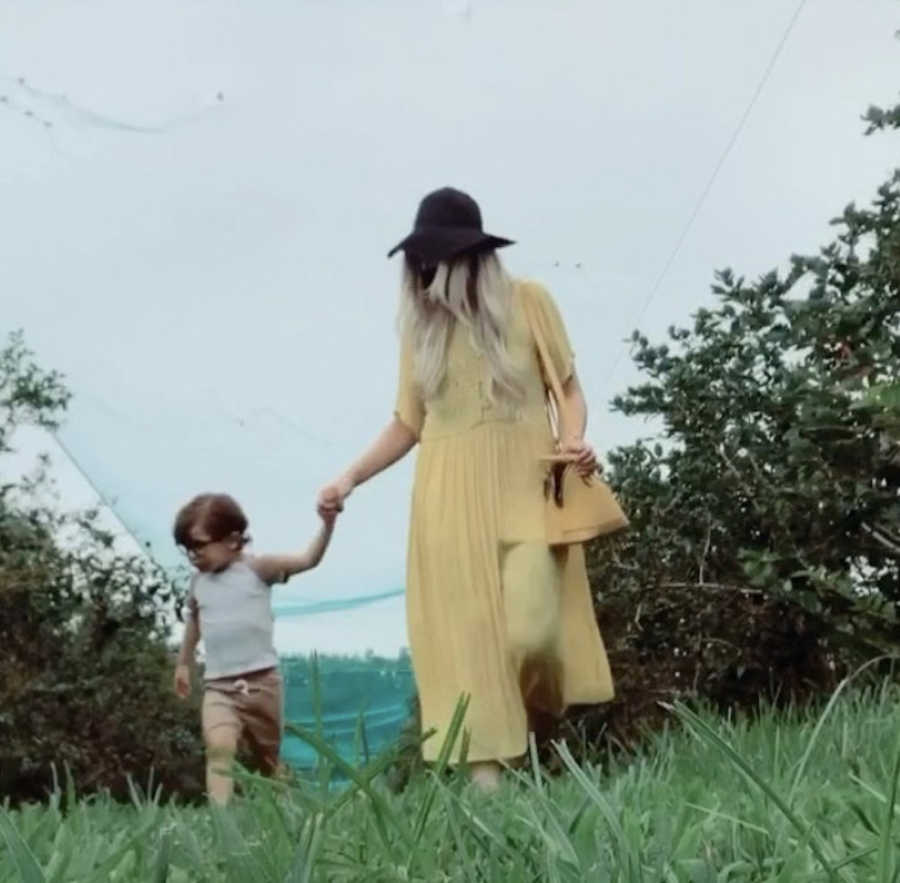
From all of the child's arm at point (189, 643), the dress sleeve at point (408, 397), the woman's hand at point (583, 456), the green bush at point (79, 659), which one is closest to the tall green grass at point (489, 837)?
the woman's hand at point (583, 456)

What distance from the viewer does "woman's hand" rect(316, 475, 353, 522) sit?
3254mm

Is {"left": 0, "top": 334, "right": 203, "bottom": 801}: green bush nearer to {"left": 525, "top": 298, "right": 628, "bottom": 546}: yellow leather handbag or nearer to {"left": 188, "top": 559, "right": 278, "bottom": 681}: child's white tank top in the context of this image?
{"left": 188, "top": 559, "right": 278, "bottom": 681}: child's white tank top

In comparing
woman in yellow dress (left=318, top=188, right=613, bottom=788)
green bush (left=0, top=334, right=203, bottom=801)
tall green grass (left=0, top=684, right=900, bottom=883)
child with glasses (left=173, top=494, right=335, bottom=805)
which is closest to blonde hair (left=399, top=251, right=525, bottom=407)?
woman in yellow dress (left=318, top=188, right=613, bottom=788)

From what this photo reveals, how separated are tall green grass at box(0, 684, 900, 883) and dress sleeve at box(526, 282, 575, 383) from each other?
6.50 ft

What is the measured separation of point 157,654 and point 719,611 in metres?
2.49

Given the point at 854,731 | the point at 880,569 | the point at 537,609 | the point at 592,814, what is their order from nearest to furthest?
the point at 592,814
the point at 854,731
the point at 537,609
the point at 880,569

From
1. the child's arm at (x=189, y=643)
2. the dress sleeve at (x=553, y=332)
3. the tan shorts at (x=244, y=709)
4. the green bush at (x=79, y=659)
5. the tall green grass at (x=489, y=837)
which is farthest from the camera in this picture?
the green bush at (x=79, y=659)

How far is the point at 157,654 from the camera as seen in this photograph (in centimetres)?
654

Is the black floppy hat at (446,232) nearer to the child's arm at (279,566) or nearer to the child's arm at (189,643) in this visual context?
the child's arm at (279,566)

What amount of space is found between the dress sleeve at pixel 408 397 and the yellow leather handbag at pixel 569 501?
237mm

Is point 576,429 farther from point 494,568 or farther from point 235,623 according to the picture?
point 235,623

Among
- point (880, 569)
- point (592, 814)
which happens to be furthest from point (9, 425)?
point (592, 814)

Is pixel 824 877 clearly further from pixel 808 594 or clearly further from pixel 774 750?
pixel 808 594

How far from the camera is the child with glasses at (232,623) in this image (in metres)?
4.00
